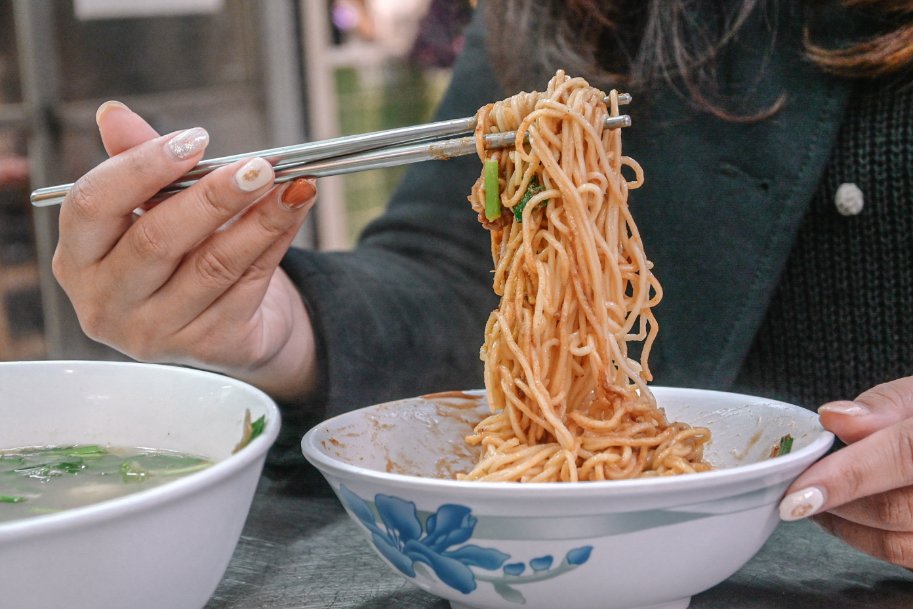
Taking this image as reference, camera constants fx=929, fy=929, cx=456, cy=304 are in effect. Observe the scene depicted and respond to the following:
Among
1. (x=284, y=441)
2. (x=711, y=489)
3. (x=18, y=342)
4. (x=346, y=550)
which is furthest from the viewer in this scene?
(x=18, y=342)

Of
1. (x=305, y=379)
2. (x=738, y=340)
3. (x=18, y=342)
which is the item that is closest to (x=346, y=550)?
(x=305, y=379)

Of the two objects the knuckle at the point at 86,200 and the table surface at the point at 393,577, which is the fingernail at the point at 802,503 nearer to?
the table surface at the point at 393,577

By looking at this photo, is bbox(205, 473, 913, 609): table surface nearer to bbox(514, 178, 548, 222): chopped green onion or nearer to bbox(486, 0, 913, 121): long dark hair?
bbox(514, 178, 548, 222): chopped green onion

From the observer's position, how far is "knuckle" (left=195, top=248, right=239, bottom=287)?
42.4 inches

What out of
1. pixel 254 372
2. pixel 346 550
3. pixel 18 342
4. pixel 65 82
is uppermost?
pixel 65 82

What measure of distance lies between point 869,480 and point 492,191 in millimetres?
483

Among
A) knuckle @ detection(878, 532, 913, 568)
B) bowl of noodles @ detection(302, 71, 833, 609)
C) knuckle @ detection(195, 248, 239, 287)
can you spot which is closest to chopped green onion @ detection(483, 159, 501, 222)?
bowl of noodles @ detection(302, 71, 833, 609)

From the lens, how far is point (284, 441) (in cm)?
Answer: 126

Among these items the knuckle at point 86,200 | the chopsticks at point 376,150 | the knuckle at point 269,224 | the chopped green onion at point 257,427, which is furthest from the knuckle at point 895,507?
the knuckle at point 86,200

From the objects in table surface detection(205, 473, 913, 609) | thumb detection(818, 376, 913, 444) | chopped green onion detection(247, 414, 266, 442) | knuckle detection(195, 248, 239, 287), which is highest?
knuckle detection(195, 248, 239, 287)

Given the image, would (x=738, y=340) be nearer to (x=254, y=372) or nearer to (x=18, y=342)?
(x=254, y=372)

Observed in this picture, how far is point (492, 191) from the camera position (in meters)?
1.04

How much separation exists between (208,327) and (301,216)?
8.1 inches

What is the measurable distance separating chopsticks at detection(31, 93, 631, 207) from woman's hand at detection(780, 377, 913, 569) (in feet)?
1.24
